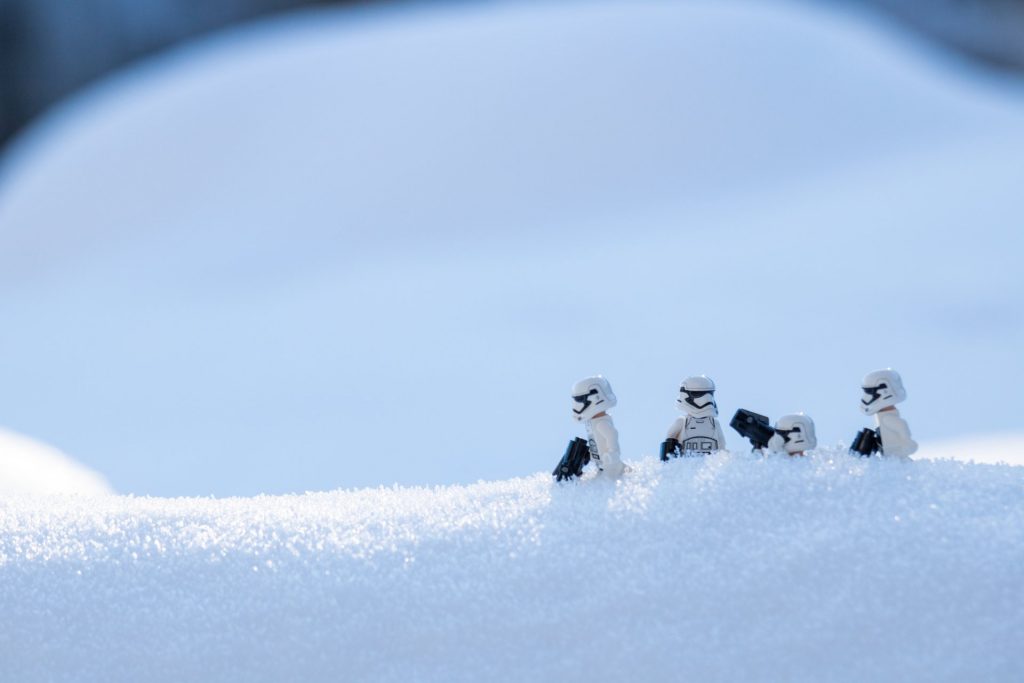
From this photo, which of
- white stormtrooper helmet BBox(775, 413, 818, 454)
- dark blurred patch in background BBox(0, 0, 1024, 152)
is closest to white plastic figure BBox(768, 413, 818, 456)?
white stormtrooper helmet BBox(775, 413, 818, 454)

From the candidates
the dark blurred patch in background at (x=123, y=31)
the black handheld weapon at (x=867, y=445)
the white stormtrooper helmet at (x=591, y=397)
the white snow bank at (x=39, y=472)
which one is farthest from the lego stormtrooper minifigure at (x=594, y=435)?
the dark blurred patch in background at (x=123, y=31)

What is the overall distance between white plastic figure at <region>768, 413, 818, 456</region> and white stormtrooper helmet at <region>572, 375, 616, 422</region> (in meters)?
0.08

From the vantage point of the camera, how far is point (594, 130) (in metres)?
2.06

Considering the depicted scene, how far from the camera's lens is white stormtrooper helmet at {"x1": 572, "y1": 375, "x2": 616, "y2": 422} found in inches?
20.6

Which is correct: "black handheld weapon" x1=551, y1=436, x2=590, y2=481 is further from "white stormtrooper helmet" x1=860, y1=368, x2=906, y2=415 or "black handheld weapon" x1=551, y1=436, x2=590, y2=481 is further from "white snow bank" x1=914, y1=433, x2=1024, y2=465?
"white snow bank" x1=914, y1=433, x2=1024, y2=465

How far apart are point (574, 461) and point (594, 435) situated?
18mm

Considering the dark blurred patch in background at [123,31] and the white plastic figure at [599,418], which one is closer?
the white plastic figure at [599,418]

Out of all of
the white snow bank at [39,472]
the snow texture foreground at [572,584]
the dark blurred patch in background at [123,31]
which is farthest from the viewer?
the dark blurred patch in background at [123,31]

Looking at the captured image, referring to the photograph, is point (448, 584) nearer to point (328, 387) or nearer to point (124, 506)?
point (124, 506)

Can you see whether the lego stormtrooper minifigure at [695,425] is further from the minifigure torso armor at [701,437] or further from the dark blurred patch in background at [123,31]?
the dark blurred patch in background at [123,31]

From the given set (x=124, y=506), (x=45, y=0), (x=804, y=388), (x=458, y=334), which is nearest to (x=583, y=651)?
(x=124, y=506)

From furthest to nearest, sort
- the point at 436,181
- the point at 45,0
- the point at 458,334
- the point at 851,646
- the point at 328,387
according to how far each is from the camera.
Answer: the point at 45,0, the point at 436,181, the point at 458,334, the point at 328,387, the point at 851,646

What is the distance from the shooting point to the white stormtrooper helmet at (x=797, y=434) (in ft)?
1.70

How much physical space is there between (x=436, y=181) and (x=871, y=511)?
1590mm
